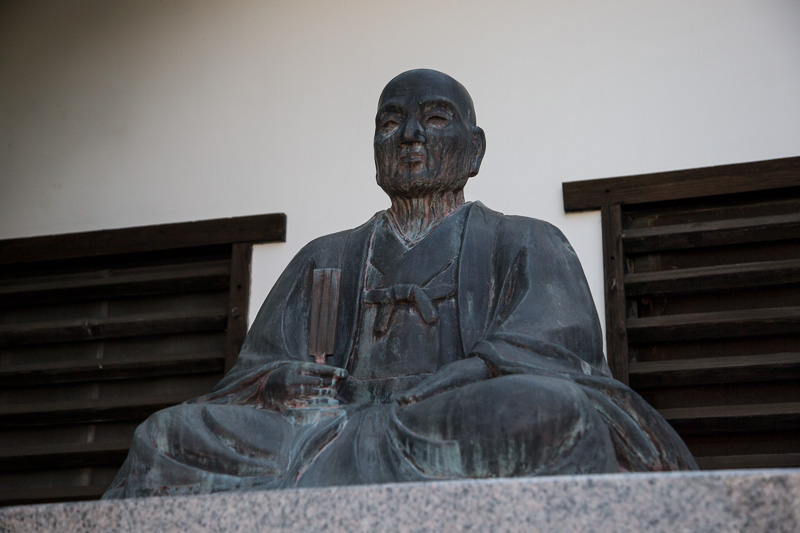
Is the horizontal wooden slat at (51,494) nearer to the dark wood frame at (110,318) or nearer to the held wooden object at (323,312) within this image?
the dark wood frame at (110,318)

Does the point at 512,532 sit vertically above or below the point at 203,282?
below

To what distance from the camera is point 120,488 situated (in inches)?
159

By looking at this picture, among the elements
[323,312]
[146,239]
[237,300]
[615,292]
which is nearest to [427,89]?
[323,312]

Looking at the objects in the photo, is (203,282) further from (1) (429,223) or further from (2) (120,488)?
(2) (120,488)

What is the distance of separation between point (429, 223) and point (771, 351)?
2.02 meters

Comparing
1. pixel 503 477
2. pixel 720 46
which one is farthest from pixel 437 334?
pixel 720 46

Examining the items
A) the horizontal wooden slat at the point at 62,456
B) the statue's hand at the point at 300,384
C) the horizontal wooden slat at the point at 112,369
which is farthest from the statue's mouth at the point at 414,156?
the horizontal wooden slat at the point at 62,456

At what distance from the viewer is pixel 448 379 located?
4090 millimetres

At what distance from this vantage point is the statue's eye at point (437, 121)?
16.0 feet

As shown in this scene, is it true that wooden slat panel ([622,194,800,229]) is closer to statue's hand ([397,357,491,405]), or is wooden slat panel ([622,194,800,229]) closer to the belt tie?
the belt tie

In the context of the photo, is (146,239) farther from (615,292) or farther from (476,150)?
(476,150)

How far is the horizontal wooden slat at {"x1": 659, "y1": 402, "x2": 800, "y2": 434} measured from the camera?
233 inches

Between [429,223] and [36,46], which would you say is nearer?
[429,223]

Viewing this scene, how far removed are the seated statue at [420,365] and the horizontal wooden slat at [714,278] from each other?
1.53 m
